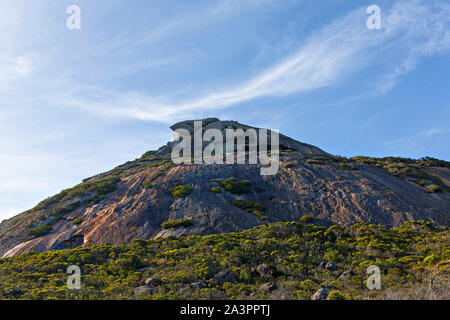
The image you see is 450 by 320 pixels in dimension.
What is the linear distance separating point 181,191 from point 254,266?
57.3 feet

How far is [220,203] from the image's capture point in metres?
34.3

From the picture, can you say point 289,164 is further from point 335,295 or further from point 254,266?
point 335,295

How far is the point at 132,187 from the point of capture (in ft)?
129

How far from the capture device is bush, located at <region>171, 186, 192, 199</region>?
1420 inches

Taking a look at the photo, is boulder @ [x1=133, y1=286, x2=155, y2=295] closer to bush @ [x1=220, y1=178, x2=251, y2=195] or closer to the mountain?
the mountain

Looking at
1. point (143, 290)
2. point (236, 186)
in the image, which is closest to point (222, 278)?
point (143, 290)

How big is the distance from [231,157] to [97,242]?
22.9 metres

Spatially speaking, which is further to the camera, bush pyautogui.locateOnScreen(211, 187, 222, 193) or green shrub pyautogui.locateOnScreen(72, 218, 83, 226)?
bush pyautogui.locateOnScreen(211, 187, 222, 193)

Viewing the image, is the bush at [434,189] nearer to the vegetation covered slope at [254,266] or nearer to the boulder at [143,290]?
the vegetation covered slope at [254,266]

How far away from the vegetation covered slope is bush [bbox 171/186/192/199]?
9077mm

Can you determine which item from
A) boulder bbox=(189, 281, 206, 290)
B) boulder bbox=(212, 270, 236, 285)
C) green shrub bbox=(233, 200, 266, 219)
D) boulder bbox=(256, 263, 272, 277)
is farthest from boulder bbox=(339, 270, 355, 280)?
green shrub bbox=(233, 200, 266, 219)

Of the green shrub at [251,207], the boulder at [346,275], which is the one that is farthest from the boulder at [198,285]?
the green shrub at [251,207]

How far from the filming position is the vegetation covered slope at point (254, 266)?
1639cm
